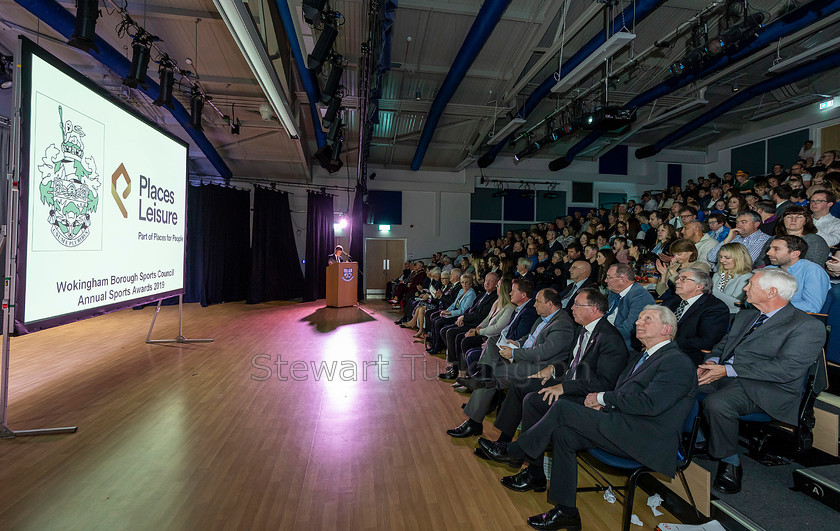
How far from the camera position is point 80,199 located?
294cm

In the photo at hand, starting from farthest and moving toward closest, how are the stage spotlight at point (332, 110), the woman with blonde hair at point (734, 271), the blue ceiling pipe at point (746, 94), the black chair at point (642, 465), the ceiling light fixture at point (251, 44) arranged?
the blue ceiling pipe at point (746, 94) → the stage spotlight at point (332, 110) → the ceiling light fixture at point (251, 44) → the woman with blonde hair at point (734, 271) → the black chair at point (642, 465)

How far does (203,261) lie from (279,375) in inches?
244

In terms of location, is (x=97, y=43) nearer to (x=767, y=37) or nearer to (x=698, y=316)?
(x=698, y=316)

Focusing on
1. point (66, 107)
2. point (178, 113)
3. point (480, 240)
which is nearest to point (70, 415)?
point (66, 107)

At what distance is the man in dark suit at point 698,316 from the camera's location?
246 cm

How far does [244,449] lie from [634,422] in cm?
223

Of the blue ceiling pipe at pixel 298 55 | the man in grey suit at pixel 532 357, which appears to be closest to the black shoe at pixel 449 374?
the man in grey suit at pixel 532 357

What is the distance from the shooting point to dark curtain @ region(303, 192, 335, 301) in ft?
35.7

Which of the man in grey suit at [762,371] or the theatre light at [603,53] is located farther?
the theatre light at [603,53]

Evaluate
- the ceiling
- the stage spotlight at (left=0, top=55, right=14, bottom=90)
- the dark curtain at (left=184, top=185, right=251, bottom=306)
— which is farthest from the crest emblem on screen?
the dark curtain at (left=184, top=185, right=251, bottom=306)

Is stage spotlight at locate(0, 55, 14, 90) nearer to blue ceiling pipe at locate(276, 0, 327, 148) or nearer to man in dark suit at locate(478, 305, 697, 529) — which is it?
blue ceiling pipe at locate(276, 0, 327, 148)

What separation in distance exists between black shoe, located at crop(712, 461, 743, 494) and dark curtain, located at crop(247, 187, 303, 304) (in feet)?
31.4

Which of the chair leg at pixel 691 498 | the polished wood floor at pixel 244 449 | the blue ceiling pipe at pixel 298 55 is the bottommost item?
the polished wood floor at pixel 244 449

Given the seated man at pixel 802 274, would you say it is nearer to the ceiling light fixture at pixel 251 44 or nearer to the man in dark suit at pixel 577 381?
the man in dark suit at pixel 577 381
